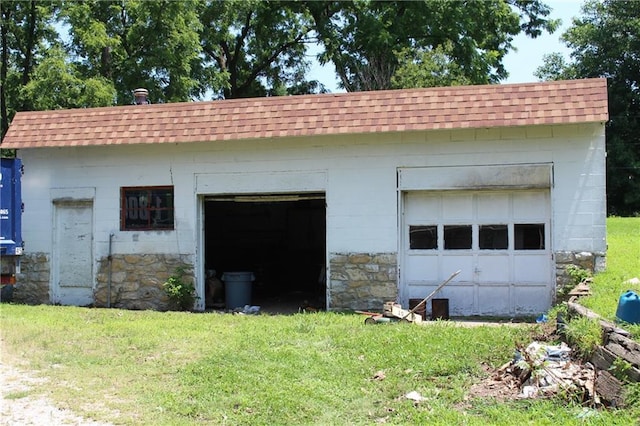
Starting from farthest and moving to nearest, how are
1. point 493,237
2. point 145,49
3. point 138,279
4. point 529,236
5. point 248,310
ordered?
Answer: 1. point 145,49
2. point 138,279
3. point 248,310
4. point 493,237
5. point 529,236

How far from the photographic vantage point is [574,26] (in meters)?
45.0

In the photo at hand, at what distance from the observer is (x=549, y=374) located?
6.41 meters

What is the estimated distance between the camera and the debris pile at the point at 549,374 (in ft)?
20.1

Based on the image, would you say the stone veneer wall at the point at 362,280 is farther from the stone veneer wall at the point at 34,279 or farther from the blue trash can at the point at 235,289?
the stone veneer wall at the point at 34,279

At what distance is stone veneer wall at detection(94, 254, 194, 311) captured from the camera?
13508mm

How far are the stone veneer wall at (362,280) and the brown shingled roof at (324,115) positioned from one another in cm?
237

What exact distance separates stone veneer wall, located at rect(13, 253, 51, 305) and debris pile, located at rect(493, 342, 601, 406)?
33.9 feet

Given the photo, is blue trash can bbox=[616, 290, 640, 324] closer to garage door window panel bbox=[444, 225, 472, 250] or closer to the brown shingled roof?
the brown shingled roof

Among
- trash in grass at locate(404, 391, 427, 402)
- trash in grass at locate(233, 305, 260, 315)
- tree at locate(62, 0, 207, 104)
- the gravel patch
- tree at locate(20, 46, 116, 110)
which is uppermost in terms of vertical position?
tree at locate(62, 0, 207, 104)

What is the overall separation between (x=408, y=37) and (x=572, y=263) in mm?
21975

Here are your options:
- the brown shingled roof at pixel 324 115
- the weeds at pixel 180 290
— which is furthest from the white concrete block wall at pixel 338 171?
the weeds at pixel 180 290

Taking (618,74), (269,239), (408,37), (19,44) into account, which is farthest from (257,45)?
(618,74)

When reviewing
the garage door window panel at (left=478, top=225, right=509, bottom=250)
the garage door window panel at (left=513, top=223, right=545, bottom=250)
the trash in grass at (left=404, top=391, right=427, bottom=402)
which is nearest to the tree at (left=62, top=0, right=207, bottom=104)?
the garage door window panel at (left=478, top=225, right=509, bottom=250)

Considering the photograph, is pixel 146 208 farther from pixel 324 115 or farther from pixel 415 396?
pixel 415 396
